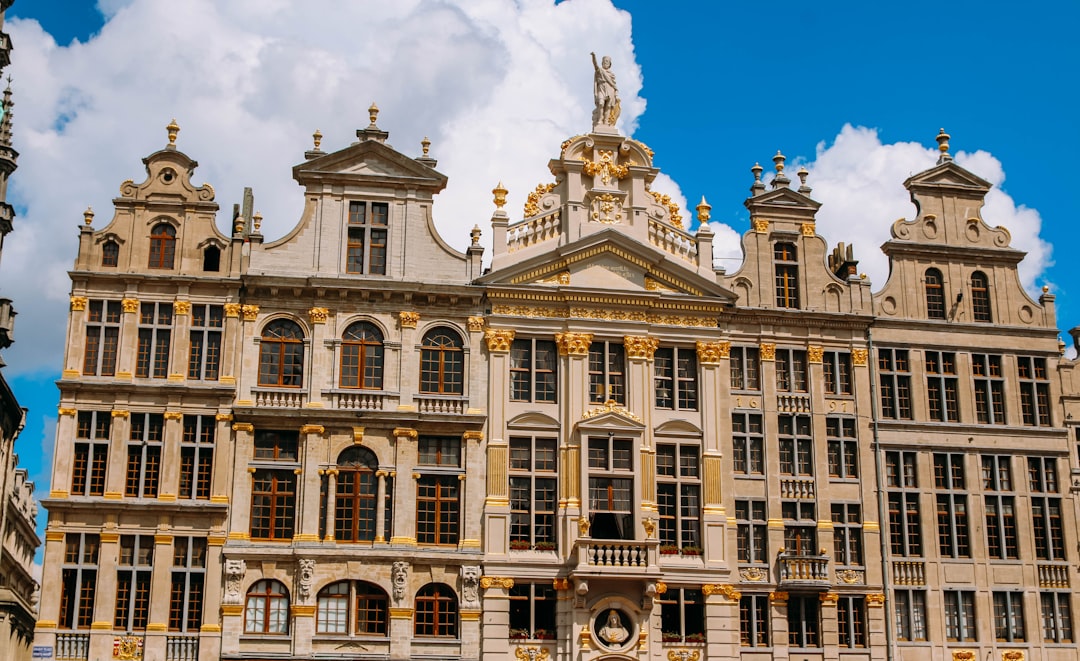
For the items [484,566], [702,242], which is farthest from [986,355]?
[484,566]

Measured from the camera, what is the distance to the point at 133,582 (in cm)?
3991

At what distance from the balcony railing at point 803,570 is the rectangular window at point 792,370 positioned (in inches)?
218

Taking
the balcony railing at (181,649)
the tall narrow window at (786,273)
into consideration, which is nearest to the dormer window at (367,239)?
the balcony railing at (181,649)

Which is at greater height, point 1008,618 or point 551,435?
point 551,435

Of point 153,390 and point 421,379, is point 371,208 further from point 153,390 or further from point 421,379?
point 153,390

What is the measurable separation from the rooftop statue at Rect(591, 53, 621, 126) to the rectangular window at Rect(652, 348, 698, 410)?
8.14 meters

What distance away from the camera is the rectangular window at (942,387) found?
4588 centimetres

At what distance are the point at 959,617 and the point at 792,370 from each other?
939 centimetres

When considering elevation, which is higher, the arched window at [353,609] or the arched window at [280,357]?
the arched window at [280,357]

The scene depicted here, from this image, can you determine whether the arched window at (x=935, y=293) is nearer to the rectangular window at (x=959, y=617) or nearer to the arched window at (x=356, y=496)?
the rectangular window at (x=959, y=617)

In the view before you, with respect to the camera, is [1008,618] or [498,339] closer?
[498,339]

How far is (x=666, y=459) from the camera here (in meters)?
43.8

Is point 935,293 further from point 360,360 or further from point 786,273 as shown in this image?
point 360,360

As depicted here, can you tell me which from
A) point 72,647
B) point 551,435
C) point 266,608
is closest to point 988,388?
point 551,435
